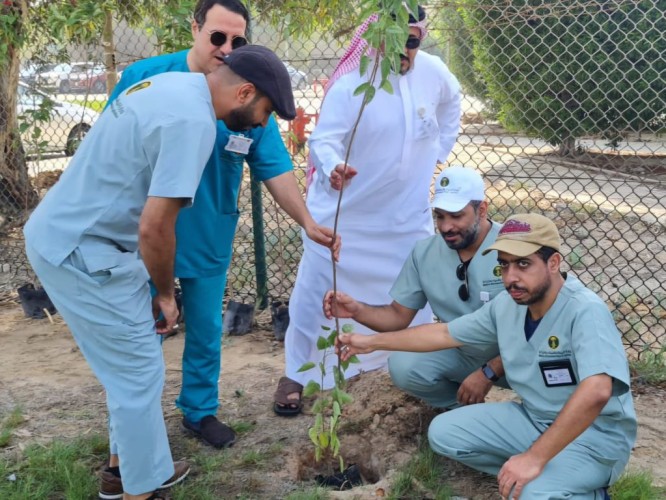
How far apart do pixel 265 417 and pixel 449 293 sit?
1097 mm

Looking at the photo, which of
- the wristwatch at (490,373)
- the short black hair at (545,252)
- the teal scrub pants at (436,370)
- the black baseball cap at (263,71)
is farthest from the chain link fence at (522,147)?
the black baseball cap at (263,71)

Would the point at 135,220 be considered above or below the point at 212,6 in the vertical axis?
below

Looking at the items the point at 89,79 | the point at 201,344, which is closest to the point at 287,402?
the point at 201,344

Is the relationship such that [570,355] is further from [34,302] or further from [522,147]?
[522,147]

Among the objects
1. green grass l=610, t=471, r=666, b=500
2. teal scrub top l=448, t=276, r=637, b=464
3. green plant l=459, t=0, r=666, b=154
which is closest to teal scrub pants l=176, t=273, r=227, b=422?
teal scrub top l=448, t=276, r=637, b=464

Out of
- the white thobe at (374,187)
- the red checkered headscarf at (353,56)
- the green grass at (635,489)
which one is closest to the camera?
the green grass at (635,489)

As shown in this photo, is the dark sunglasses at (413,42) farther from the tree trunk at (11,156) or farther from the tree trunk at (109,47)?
the tree trunk at (11,156)

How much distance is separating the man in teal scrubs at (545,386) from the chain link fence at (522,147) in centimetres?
177

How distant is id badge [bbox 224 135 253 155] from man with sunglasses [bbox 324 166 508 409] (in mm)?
682

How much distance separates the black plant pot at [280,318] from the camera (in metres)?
4.90

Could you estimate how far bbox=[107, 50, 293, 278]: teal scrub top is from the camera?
131 inches

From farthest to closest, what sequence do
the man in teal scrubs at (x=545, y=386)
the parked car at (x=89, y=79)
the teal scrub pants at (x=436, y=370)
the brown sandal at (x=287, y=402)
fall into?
the parked car at (x=89, y=79) < the brown sandal at (x=287, y=402) < the teal scrub pants at (x=436, y=370) < the man in teal scrubs at (x=545, y=386)

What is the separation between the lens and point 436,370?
348 centimetres

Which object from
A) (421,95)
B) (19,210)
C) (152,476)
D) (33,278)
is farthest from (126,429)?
(19,210)
